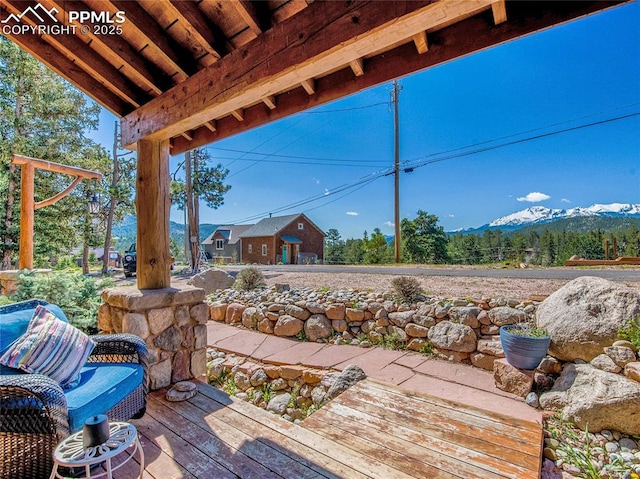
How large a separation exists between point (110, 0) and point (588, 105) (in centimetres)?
1328

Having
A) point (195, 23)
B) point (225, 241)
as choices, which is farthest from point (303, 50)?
point (225, 241)

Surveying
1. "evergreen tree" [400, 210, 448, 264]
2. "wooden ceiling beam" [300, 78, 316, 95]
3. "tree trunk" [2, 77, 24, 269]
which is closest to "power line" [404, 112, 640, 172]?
"evergreen tree" [400, 210, 448, 264]

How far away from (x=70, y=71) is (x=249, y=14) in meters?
1.64

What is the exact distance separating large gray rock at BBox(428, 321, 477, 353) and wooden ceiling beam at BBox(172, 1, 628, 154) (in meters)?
2.79

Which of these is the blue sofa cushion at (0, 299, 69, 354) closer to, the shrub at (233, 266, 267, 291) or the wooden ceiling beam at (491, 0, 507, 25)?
the wooden ceiling beam at (491, 0, 507, 25)

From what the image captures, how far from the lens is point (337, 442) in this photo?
1.92 metres

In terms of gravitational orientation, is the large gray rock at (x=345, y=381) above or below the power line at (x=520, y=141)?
below

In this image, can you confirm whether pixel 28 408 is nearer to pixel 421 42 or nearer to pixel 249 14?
pixel 249 14

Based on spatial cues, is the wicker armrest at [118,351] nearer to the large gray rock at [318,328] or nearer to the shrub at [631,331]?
the large gray rock at [318,328]

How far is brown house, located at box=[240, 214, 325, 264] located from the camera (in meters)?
23.3

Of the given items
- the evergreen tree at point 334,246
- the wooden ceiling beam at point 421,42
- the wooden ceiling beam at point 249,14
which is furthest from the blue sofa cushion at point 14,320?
the evergreen tree at point 334,246

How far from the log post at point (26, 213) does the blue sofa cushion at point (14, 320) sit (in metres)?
4.19

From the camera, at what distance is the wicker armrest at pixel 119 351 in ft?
6.51

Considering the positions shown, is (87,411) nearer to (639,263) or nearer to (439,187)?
(639,263)
